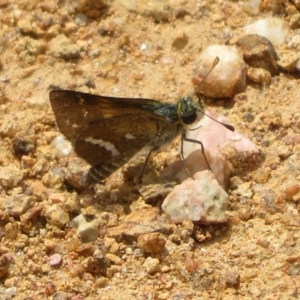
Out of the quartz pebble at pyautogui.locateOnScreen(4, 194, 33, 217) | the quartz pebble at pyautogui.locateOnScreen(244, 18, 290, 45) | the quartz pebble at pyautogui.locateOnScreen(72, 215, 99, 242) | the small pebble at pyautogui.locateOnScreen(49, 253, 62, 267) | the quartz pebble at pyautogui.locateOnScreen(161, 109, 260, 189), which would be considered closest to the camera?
the small pebble at pyautogui.locateOnScreen(49, 253, 62, 267)

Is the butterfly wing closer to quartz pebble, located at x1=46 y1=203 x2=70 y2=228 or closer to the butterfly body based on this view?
the butterfly body

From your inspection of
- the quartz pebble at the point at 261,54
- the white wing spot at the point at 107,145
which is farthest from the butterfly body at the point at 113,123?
the quartz pebble at the point at 261,54

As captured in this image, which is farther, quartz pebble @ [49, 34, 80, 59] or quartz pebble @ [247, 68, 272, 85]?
quartz pebble @ [49, 34, 80, 59]

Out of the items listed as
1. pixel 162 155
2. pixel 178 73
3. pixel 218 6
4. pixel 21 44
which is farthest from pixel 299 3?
pixel 21 44

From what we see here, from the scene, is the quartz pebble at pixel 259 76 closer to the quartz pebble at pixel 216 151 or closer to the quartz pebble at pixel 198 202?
the quartz pebble at pixel 216 151

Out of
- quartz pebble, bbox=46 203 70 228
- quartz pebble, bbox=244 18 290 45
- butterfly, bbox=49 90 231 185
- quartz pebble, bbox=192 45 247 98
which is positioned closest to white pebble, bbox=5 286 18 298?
quartz pebble, bbox=46 203 70 228

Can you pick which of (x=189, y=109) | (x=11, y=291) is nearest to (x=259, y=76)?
(x=189, y=109)

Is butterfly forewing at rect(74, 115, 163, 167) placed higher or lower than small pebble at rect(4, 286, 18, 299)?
higher
